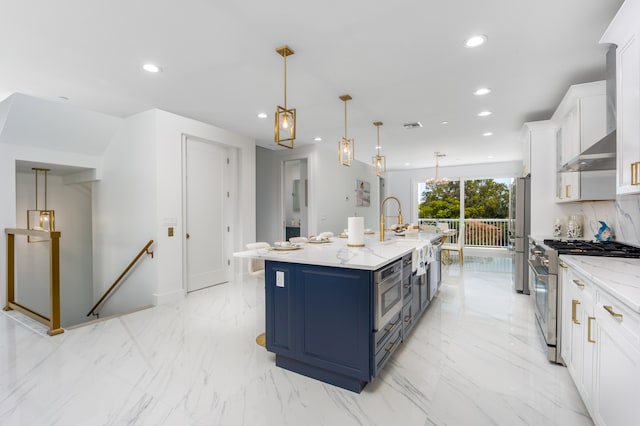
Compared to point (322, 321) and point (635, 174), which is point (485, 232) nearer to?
point (635, 174)

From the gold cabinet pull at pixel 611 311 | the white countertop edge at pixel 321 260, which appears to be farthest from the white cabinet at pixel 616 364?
the white countertop edge at pixel 321 260

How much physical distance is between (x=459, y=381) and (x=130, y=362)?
2.58 meters

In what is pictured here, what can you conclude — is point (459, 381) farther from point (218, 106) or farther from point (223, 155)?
point (223, 155)

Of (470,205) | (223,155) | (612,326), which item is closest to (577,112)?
(612,326)

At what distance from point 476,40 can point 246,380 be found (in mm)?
3182

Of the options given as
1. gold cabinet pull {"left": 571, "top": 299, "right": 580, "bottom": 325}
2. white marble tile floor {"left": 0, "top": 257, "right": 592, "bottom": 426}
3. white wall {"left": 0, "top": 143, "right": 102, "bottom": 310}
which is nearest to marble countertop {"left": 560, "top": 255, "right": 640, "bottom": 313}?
gold cabinet pull {"left": 571, "top": 299, "right": 580, "bottom": 325}

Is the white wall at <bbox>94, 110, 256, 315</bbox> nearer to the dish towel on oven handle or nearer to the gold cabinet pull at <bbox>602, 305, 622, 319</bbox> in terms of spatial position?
the dish towel on oven handle

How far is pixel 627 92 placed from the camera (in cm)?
194

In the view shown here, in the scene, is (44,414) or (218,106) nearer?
(44,414)

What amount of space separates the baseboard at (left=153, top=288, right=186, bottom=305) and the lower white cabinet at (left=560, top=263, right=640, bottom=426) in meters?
4.26

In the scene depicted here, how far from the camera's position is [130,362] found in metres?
2.53

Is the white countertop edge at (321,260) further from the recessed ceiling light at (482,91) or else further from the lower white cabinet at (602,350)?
the recessed ceiling light at (482,91)

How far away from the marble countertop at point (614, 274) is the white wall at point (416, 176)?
736 centimetres

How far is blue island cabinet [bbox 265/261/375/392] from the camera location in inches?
80.5
